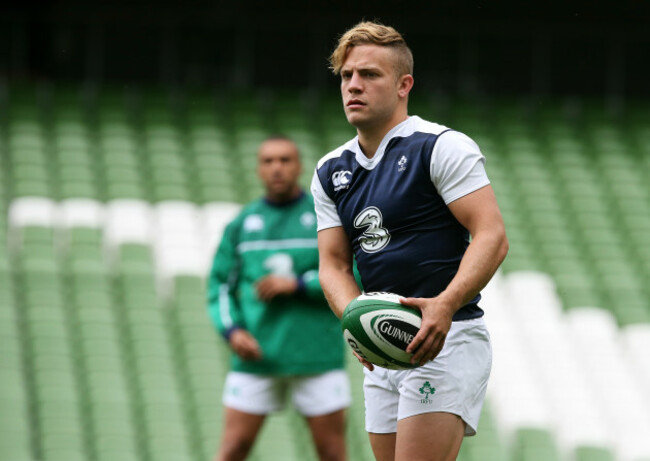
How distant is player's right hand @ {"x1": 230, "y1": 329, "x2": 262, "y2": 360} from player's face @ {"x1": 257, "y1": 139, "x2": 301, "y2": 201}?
762 millimetres

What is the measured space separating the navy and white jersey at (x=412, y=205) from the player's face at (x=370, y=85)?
0.11 m

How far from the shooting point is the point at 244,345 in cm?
Result: 600

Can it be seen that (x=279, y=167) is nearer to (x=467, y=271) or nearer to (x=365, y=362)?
(x=365, y=362)

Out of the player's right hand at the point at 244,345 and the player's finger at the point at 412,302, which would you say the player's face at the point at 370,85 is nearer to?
the player's finger at the point at 412,302

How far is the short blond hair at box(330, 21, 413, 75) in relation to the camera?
4.05 m

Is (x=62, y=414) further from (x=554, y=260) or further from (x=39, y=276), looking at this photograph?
(x=554, y=260)

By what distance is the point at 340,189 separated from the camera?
417 cm

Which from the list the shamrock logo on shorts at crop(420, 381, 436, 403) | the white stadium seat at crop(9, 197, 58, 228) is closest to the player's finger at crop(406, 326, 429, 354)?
the shamrock logo on shorts at crop(420, 381, 436, 403)

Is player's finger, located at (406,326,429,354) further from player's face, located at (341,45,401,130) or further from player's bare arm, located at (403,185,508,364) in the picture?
player's face, located at (341,45,401,130)

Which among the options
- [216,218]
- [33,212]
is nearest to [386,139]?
[216,218]

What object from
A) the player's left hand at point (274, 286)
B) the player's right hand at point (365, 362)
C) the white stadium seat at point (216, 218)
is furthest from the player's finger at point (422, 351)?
the white stadium seat at point (216, 218)

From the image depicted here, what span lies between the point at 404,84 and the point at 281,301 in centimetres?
226

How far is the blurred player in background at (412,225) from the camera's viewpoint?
3.88 m

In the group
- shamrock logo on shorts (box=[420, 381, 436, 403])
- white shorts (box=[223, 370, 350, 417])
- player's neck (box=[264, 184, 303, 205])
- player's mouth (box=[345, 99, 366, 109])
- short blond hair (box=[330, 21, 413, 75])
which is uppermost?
short blond hair (box=[330, 21, 413, 75])
